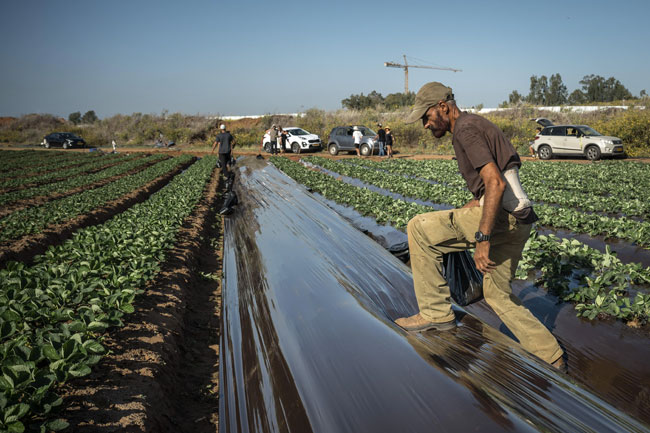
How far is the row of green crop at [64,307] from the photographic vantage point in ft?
7.09

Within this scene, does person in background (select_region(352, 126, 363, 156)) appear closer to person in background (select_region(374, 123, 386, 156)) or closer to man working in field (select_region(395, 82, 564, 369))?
person in background (select_region(374, 123, 386, 156))

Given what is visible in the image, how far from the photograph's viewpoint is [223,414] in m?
2.26

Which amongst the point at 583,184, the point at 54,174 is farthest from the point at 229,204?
the point at 54,174

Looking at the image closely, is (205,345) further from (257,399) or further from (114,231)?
(114,231)

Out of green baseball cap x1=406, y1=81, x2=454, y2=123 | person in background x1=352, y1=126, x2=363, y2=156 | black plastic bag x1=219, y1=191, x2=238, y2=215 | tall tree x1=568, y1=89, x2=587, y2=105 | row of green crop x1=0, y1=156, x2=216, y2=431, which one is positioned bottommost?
row of green crop x1=0, y1=156, x2=216, y2=431

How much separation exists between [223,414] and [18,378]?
46.4 inches

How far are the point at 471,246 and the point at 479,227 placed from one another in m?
0.32

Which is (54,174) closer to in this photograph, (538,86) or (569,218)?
(569,218)

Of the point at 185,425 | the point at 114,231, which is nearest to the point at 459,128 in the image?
the point at 185,425

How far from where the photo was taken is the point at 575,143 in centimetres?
1898

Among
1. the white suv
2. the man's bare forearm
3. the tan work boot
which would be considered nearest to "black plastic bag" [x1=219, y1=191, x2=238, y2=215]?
the tan work boot

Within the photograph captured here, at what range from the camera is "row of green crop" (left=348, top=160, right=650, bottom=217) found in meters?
8.22

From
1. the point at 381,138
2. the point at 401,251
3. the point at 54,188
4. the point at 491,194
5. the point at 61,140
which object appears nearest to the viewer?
the point at 491,194

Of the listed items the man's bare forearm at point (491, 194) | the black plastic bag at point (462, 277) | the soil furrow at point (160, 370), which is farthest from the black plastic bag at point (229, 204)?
the man's bare forearm at point (491, 194)
